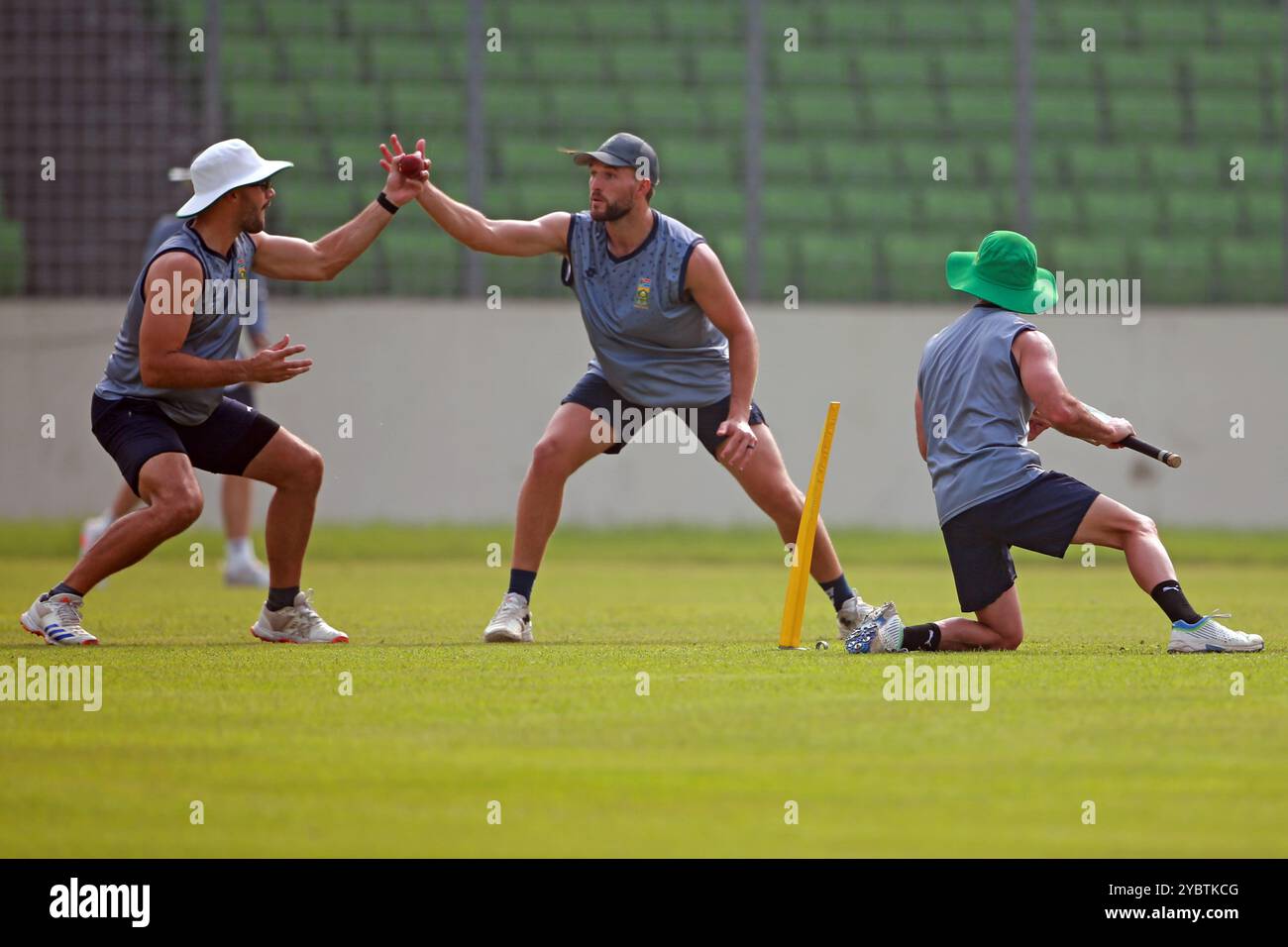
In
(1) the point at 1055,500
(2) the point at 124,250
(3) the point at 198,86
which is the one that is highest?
(3) the point at 198,86

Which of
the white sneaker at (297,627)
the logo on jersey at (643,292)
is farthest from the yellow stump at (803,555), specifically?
the white sneaker at (297,627)

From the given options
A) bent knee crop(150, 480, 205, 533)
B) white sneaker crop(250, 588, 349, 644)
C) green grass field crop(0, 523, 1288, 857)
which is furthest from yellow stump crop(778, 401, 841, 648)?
bent knee crop(150, 480, 205, 533)

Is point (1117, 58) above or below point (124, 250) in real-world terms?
above

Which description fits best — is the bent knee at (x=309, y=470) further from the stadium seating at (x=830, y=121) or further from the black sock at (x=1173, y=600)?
the stadium seating at (x=830, y=121)

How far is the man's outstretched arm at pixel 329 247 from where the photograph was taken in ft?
24.3

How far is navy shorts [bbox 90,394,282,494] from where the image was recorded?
7.15 meters

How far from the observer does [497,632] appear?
7.30 meters

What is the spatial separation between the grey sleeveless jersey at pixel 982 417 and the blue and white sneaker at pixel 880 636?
0.41 m

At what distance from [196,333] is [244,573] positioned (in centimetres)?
389

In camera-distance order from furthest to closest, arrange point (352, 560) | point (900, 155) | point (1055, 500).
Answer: point (900, 155) → point (352, 560) → point (1055, 500)

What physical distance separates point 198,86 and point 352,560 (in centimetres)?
404

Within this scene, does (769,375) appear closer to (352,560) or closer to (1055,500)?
(352,560)

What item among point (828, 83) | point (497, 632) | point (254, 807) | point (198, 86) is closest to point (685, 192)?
point (828, 83)
